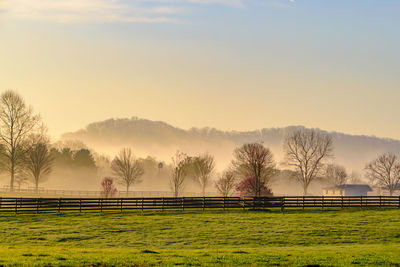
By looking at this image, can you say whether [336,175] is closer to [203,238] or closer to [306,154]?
[306,154]

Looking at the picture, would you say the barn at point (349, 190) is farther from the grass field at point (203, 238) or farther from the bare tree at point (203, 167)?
the grass field at point (203, 238)

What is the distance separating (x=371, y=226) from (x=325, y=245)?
10.0m

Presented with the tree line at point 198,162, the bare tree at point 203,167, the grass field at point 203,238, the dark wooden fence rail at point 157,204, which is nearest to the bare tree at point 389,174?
the tree line at point 198,162

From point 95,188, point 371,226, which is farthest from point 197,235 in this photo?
point 95,188

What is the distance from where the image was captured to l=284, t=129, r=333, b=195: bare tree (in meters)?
104

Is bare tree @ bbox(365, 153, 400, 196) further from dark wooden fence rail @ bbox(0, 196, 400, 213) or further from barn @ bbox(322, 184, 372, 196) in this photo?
dark wooden fence rail @ bbox(0, 196, 400, 213)

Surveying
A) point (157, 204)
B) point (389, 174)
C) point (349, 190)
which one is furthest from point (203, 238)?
point (389, 174)

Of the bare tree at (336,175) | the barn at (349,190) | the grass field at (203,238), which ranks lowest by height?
the grass field at (203,238)

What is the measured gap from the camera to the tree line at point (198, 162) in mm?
70438

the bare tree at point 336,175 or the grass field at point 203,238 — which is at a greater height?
the bare tree at point 336,175

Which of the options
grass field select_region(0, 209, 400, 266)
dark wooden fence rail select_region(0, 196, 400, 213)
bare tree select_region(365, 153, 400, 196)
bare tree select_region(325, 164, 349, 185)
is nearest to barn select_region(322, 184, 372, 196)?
bare tree select_region(365, 153, 400, 196)

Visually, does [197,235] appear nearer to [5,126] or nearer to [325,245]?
[325,245]

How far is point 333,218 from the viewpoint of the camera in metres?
42.3

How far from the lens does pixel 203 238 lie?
31391 mm
